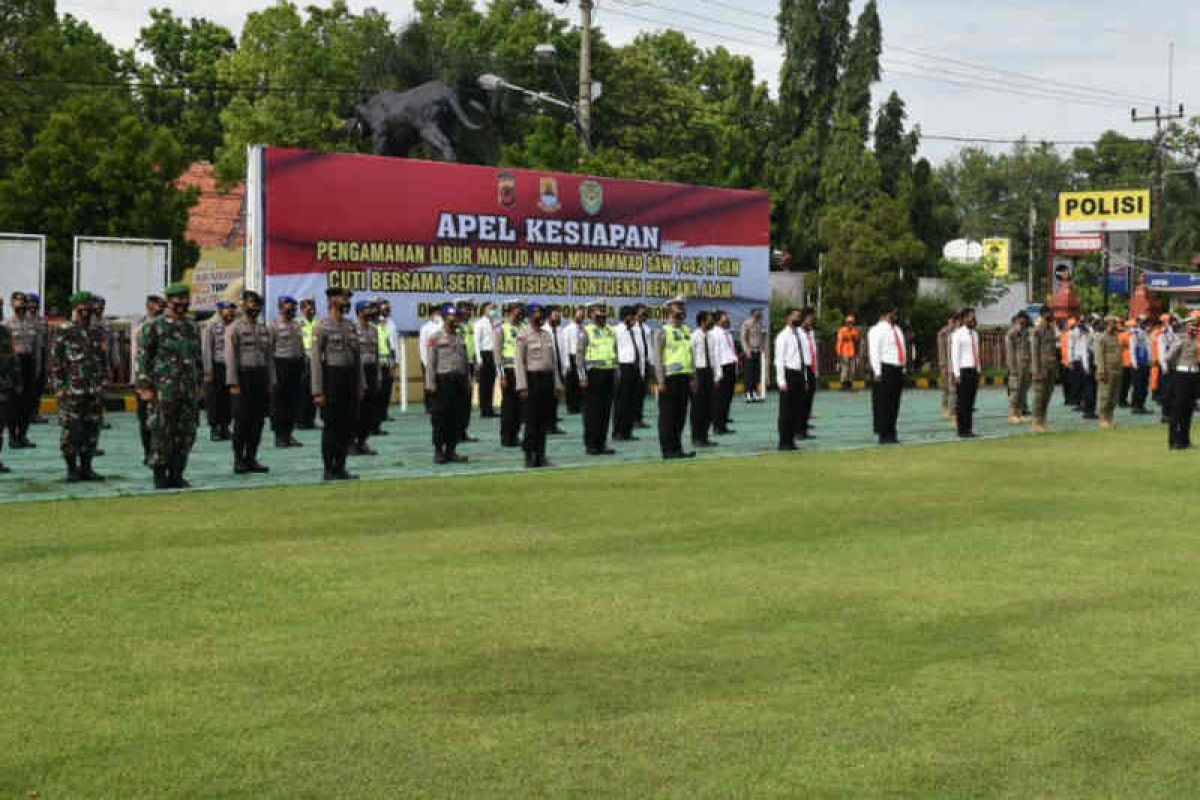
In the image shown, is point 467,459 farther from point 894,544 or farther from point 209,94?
point 209,94

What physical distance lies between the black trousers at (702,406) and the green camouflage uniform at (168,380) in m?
8.34

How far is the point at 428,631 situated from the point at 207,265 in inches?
1608

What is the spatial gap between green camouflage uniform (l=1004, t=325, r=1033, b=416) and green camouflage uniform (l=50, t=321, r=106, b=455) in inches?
601

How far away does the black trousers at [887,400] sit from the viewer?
892 inches

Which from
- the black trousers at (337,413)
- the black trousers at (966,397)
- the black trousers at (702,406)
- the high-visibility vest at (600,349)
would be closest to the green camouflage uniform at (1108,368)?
the black trousers at (966,397)

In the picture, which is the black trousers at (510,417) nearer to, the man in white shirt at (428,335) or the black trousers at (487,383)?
the man in white shirt at (428,335)

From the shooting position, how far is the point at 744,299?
35.0m

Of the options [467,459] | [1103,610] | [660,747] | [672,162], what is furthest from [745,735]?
[672,162]

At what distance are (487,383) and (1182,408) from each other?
429 inches

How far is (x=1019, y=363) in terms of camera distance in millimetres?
27234

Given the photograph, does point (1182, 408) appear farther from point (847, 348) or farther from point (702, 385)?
point (847, 348)

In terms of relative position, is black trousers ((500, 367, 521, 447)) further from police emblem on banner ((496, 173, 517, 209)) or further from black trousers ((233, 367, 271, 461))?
police emblem on banner ((496, 173, 517, 209))

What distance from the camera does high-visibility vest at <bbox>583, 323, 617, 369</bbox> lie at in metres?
20.2

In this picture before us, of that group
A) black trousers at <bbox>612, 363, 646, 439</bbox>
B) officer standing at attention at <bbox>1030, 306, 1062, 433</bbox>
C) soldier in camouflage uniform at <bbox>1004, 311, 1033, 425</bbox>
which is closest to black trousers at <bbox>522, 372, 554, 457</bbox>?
black trousers at <bbox>612, 363, 646, 439</bbox>
